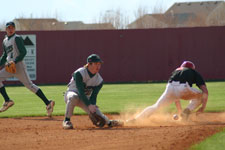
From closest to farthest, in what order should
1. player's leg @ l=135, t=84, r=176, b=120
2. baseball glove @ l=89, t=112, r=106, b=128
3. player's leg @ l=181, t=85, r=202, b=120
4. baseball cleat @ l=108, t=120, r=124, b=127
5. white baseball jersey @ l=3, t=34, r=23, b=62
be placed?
baseball glove @ l=89, t=112, r=106, b=128
baseball cleat @ l=108, t=120, r=124, b=127
player's leg @ l=135, t=84, r=176, b=120
player's leg @ l=181, t=85, r=202, b=120
white baseball jersey @ l=3, t=34, r=23, b=62

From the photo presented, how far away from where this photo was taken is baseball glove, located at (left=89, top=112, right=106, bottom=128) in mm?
8078

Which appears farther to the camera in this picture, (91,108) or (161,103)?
(161,103)

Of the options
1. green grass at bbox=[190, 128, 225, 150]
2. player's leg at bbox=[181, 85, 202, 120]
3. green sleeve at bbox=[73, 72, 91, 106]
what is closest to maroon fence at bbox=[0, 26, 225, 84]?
player's leg at bbox=[181, 85, 202, 120]

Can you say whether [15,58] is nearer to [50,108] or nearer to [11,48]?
[11,48]

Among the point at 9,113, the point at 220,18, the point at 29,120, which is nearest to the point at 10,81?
the point at 9,113

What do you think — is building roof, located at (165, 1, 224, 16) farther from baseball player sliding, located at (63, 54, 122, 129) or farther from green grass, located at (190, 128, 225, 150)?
green grass, located at (190, 128, 225, 150)

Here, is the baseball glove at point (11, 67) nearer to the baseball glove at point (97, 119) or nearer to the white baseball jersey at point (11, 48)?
the white baseball jersey at point (11, 48)

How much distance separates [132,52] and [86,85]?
15.2 m

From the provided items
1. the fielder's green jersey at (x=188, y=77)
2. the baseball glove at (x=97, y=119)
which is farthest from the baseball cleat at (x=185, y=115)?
the baseball glove at (x=97, y=119)

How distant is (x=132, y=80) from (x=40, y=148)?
1721 centimetres

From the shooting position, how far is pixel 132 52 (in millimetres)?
23266

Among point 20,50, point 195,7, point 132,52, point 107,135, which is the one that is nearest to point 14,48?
point 20,50

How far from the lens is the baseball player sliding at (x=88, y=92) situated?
313 inches

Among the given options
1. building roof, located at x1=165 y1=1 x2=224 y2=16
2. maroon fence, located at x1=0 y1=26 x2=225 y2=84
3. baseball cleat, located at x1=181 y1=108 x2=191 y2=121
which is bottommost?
building roof, located at x1=165 y1=1 x2=224 y2=16
